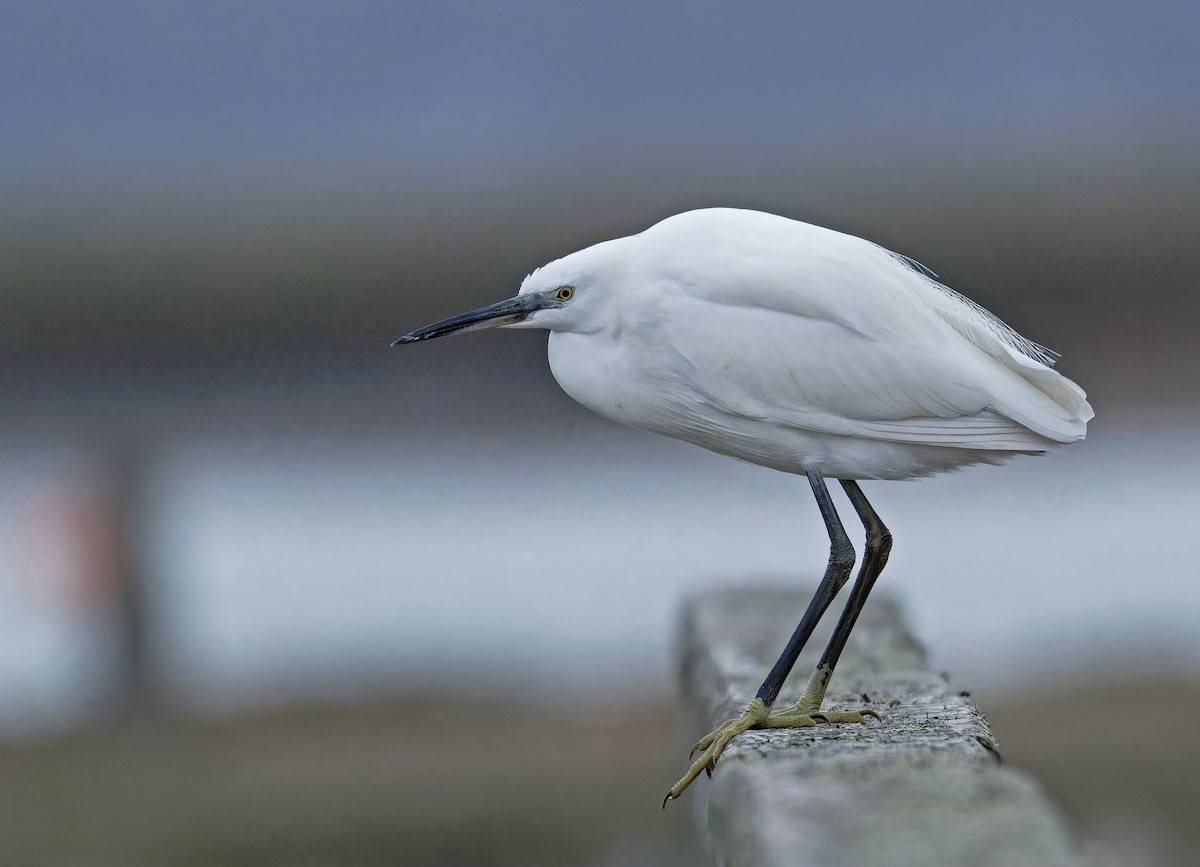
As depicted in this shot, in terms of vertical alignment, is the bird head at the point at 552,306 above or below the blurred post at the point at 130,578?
above

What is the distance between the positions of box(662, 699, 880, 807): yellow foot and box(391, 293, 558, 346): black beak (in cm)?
32

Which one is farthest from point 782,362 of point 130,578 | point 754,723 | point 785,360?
point 130,578

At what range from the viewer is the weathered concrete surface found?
2.12 feet

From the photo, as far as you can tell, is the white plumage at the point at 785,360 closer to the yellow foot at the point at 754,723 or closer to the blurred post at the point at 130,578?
the yellow foot at the point at 754,723

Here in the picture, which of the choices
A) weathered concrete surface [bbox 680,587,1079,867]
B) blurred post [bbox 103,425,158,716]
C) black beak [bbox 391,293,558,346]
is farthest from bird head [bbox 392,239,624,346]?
blurred post [bbox 103,425,158,716]

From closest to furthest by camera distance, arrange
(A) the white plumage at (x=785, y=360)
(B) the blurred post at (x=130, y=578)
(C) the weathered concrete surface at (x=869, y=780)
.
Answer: (C) the weathered concrete surface at (x=869, y=780) → (A) the white plumage at (x=785, y=360) → (B) the blurred post at (x=130, y=578)

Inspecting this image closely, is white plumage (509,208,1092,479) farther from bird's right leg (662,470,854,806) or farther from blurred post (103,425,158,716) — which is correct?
blurred post (103,425,158,716)

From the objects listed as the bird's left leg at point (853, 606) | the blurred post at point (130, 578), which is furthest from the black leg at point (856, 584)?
the blurred post at point (130, 578)

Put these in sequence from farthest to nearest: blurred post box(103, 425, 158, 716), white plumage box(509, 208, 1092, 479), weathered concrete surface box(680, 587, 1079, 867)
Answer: blurred post box(103, 425, 158, 716), white plumage box(509, 208, 1092, 479), weathered concrete surface box(680, 587, 1079, 867)

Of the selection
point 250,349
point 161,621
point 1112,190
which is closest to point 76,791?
point 161,621

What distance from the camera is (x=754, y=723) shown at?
0.95 metres

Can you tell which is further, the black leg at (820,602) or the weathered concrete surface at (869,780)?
the black leg at (820,602)

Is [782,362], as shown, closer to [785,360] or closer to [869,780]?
[785,360]

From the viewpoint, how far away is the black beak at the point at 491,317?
941mm
